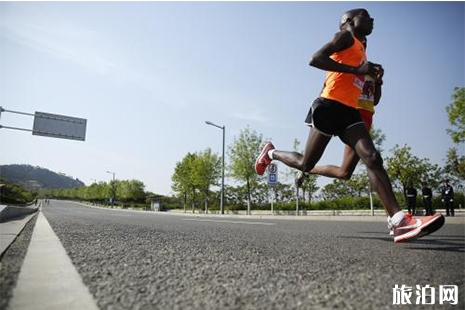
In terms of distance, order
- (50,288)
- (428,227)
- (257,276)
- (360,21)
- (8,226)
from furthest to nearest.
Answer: (8,226) < (360,21) < (428,227) < (257,276) < (50,288)

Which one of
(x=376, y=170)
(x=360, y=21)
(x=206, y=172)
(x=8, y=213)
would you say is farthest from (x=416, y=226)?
(x=206, y=172)

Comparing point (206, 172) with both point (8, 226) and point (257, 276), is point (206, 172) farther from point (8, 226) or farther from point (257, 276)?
point (257, 276)

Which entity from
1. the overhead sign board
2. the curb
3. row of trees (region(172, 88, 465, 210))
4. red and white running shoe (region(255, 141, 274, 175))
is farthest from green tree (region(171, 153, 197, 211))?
red and white running shoe (region(255, 141, 274, 175))

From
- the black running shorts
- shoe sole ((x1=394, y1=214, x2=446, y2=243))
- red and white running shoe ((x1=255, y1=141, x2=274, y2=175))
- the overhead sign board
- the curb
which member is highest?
the overhead sign board

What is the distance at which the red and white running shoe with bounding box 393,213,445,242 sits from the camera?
2498mm

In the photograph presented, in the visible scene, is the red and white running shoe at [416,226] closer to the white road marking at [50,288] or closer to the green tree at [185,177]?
the white road marking at [50,288]

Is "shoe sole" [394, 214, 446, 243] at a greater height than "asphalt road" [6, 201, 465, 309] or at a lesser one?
greater

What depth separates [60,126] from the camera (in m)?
20.0

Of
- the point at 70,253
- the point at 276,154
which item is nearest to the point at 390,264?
the point at 70,253

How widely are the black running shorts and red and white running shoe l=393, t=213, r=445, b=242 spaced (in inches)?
40.3

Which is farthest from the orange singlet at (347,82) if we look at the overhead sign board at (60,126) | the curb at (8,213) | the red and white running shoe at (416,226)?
the overhead sign board at (60,126)

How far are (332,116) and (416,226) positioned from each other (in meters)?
1.27

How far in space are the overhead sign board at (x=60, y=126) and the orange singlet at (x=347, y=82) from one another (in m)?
20.0

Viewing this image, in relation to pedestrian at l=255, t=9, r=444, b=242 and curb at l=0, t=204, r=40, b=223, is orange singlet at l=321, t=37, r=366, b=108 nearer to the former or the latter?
pedestrian at l=255, t=9, r=444, b=242
